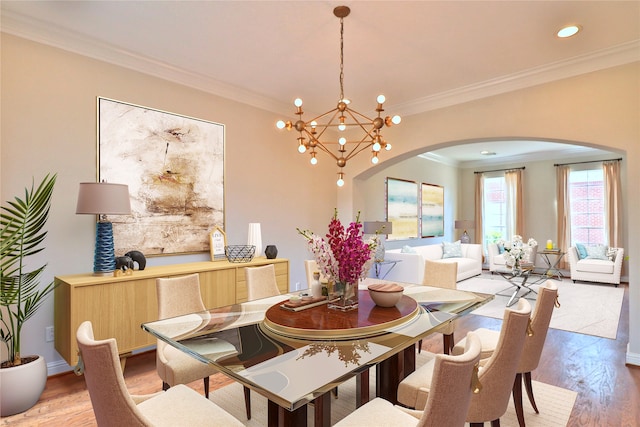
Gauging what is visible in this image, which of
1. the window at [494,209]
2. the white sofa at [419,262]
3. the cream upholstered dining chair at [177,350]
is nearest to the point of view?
the cream upholstered dining chair at [177,350]

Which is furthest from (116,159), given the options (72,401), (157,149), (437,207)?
(437,207)

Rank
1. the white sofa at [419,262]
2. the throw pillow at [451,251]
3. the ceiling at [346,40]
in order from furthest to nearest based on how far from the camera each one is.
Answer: the throw pillow at [451,251]
the white sofa at [419,262]
the ceiling at [346,40]

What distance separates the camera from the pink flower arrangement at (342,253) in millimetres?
2053

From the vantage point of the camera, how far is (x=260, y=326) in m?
1.92

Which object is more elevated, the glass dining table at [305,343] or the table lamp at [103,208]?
the table lamp at [103,208]

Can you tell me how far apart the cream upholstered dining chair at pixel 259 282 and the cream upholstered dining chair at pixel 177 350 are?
0.43 metres

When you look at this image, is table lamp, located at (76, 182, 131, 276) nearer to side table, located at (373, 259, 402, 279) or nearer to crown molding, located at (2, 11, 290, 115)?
crown molding, located at (2, 11, 290, 115)

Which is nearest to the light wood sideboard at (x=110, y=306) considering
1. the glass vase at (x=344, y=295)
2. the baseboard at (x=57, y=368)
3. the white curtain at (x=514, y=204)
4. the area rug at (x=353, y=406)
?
the baseboard at (x=57, y=368)

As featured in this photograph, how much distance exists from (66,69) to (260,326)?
2.83m

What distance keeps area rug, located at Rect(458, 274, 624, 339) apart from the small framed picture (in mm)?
3622

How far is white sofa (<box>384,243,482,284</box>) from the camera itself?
613cm

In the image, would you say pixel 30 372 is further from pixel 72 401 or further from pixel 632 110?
pixel 632 110

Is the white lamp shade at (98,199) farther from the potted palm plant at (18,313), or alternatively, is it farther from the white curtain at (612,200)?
the white curtain at (612,200)

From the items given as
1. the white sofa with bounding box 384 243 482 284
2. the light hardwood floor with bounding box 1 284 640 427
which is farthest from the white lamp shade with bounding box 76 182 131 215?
the white sofa with bounding box 384 243 482 284
